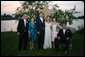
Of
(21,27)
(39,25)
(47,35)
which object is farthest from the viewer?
(47,35)

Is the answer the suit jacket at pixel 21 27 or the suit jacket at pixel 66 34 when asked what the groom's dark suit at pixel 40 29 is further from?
the suit jacket at pixel 66 34

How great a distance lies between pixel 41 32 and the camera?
8.51m

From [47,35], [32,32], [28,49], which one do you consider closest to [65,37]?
[47,35]

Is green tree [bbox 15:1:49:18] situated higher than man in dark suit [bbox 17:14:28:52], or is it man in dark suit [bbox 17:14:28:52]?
green tree [bbox 15:1:49:18]

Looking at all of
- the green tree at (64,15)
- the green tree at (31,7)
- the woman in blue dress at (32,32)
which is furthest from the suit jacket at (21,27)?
the green tree at (64,15)

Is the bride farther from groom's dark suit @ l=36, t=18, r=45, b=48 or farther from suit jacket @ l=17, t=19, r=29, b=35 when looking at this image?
suit jacket @ l=17, t=19, r=29, b=35

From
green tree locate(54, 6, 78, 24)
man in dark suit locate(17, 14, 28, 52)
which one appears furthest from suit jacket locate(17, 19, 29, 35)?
green tree locate(54, 6, 78, 24)

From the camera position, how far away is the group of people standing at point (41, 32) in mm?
8336

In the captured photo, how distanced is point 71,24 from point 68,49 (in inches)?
34.7

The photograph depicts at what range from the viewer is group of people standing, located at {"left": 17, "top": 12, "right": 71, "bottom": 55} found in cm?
834

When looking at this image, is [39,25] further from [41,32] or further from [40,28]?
[41,32]

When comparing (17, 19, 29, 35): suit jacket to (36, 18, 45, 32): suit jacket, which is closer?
(17, 19, 29, 35): suit jacket

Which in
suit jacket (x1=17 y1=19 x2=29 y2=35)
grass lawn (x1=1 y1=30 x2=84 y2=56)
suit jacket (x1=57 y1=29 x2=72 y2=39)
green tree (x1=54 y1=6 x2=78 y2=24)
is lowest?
grass lawn (x1=1 y1=30 x2=84 y2=56)

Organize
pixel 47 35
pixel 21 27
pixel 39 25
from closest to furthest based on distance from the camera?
pixel 21 27 < pixel 39 25 < pixel 47 35
